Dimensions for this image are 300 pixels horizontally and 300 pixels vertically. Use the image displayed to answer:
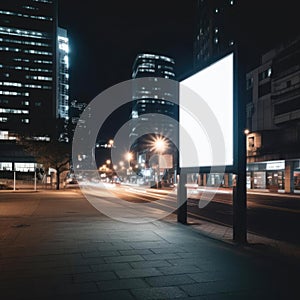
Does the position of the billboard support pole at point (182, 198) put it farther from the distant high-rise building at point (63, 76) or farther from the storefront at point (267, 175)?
the distant high-rise building at point (63, 76)

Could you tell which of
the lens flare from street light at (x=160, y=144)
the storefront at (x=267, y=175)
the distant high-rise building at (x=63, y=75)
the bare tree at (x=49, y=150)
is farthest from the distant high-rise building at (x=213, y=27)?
the distant high-rise building at (x=63, y=75)

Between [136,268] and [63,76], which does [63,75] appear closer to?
[63,76]

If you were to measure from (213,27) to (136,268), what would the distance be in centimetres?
9416

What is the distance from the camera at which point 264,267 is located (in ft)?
23.8

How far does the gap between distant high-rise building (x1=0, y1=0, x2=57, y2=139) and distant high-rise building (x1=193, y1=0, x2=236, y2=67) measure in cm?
5043

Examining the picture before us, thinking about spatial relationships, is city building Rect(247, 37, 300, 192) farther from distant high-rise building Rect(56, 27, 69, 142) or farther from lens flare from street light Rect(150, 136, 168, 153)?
distant high-rise building Rect(56, 27, 69, 142)

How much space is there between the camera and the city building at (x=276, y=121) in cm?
4900

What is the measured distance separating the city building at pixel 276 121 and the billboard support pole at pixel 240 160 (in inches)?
1527

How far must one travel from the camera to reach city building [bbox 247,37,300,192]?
49.0 m

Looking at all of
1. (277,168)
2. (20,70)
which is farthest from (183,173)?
(20,70)

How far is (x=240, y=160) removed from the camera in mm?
10078

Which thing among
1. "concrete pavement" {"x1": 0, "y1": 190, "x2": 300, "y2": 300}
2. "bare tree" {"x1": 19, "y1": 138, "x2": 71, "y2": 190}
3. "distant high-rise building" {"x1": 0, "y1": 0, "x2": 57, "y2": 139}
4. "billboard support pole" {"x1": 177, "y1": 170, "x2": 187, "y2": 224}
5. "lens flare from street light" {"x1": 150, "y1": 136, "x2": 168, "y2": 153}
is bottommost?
"concrete pavement" {"x1": 0, "y1": 190, "x2": 300, "y2": 300}

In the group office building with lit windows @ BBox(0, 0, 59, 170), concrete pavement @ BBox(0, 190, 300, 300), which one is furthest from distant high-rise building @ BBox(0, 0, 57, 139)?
concrete pavement @ BBox(0, 190, 300, 300)

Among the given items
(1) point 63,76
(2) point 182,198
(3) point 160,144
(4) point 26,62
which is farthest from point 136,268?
(1) point 63,76
